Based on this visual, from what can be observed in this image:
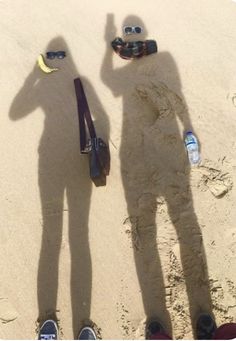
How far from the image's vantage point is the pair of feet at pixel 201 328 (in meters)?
4.02

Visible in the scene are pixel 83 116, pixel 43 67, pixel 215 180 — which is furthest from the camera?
pixel 43 67

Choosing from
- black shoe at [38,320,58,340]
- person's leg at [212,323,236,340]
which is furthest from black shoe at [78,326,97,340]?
Result: person's leg at [212,323,236,340]

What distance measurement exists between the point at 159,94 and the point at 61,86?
4.85 feet

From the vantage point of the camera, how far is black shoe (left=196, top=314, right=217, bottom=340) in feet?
13.2

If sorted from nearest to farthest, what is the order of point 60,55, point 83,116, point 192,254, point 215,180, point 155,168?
point 192,254 → point 215,180 → point 155,168 → point 83,116 → point 60,55

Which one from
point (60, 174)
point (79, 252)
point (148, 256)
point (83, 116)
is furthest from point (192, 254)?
point (83, 116)

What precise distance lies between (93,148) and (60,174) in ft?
1.90

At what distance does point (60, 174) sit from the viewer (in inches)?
199

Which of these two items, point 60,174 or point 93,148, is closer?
point 93,148

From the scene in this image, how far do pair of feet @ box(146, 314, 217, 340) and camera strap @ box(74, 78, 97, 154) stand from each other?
2.28m

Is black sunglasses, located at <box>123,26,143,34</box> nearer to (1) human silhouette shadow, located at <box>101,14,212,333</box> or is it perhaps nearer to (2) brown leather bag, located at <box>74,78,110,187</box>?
(1) human silhouette shadow, located at <box>101,14,212,333</box>

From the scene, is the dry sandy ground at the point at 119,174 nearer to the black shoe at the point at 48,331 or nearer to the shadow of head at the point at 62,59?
the shadow of head at the point at 62,59

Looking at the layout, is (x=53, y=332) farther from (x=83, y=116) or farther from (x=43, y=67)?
(x=43, y=67)

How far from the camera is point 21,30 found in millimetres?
6289
